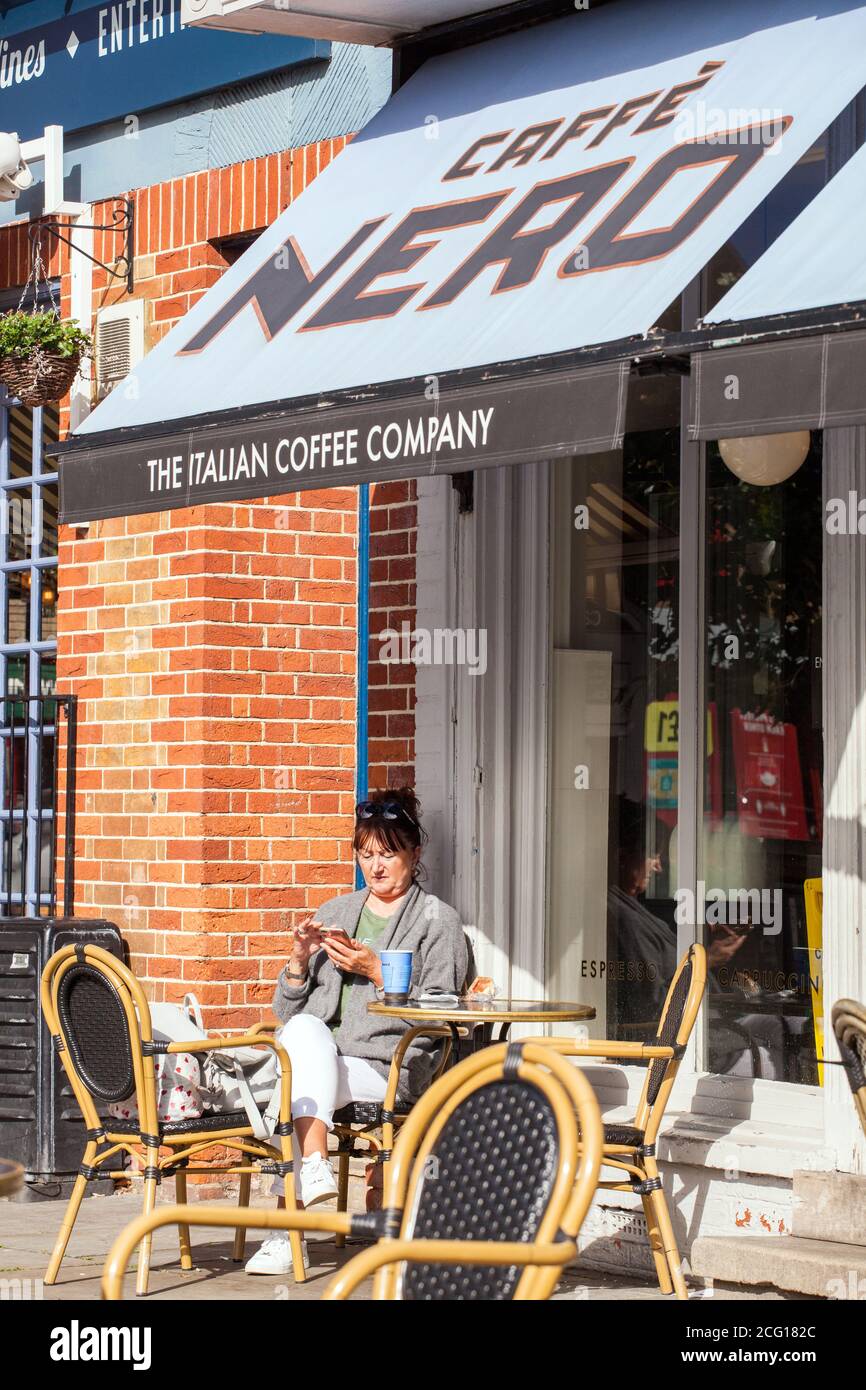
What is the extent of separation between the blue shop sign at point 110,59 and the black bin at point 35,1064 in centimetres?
341

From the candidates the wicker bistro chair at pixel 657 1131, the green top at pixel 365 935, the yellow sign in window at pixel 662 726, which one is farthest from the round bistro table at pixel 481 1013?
the yellow sign in window at pixel 662 726

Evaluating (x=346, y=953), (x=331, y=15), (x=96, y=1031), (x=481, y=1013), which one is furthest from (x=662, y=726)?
(x=331, y=15)

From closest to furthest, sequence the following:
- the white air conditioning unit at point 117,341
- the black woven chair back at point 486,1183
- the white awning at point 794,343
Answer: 1. the black woven chair back at point 486,1183
2. the white awning at point 794,343
3. the white air conditioning unit at point 117,341

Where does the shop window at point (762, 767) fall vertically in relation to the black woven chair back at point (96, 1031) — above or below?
above

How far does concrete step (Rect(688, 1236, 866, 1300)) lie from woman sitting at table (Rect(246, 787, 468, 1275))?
3.68 ft

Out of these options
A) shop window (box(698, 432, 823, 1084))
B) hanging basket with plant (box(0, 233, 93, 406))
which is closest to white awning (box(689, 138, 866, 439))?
shop window (box(698, 432, 823, 1084))

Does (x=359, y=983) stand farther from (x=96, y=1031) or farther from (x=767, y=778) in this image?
(x=767, y=778)

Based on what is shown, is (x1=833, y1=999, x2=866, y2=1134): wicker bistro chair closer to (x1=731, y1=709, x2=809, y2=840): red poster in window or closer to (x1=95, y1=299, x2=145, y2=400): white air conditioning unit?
(x1=731, y1=709, x2=809, y2=840): red poster in window

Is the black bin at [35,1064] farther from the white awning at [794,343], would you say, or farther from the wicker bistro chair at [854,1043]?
the white awning at [794,343]

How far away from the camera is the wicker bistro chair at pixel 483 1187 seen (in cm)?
328

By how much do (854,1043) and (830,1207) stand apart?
140 cm

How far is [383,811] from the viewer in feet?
22.3

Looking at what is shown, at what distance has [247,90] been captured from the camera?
25.9 feet
